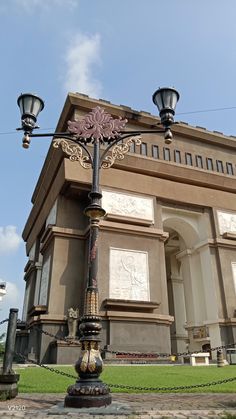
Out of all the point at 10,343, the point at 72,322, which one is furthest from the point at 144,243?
the point at 10,343

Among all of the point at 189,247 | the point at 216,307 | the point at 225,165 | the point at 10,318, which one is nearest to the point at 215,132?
the point at 225,165

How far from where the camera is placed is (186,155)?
24594mm

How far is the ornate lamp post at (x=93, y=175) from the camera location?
Answer: 177 inches

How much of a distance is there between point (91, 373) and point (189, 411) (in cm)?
133

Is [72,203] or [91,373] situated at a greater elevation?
[72,203]

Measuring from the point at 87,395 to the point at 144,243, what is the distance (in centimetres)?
1609

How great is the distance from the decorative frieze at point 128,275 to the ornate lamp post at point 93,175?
12.5 metres

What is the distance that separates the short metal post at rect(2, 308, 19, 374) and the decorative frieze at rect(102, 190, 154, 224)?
14.0 metres

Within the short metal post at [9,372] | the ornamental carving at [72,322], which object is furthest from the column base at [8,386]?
the ornamental carving at [72,322]

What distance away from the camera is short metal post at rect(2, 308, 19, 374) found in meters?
5.61

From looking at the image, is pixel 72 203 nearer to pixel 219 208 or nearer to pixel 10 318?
pixel 219 208

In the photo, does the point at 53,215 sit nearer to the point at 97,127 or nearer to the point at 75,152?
the point at 75,152

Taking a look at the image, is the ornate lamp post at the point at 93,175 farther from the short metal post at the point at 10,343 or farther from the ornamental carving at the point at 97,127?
the short metal post at the point at 10,343

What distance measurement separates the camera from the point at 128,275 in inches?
752
